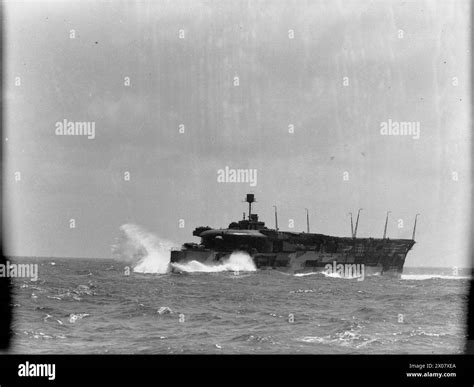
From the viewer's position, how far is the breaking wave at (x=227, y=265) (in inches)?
2763

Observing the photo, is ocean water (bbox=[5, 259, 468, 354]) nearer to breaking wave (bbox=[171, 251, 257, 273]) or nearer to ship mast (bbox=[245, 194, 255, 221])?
breaking wave (bbox=[171, 251, 257, 273])

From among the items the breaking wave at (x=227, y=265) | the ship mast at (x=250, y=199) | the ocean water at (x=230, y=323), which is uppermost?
the ship mast at (x=250, y=199)

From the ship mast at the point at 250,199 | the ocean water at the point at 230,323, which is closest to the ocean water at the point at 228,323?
the ocean water at the point at 230,323

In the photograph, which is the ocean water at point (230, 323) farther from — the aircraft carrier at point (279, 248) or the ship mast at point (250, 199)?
the ship mast at point (250, 199)

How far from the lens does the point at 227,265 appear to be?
7038 centimetres

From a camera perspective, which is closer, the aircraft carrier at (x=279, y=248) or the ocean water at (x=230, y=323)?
the ocean water at (x=230, y=323)

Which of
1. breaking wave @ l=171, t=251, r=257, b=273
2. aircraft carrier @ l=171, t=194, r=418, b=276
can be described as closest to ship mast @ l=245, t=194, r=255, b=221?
aircraft carrier @ l=171, t=194, r=418, b=276

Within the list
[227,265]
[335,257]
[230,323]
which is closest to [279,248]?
[227,265]

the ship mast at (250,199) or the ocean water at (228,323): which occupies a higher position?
the ship mast at (250,199)

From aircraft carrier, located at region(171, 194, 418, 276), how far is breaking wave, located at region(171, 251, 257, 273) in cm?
45

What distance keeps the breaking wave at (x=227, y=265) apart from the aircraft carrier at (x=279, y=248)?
0.45m

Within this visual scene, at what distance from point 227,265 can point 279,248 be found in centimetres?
690
